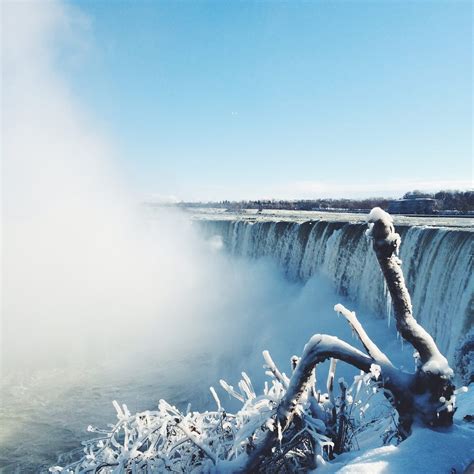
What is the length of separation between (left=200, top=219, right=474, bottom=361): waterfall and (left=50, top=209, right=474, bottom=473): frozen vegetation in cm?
149

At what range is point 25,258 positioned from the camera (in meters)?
29.2

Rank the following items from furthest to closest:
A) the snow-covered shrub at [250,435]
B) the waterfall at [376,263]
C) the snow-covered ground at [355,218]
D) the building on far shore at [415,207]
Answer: the building on far shore at [415,207] → the snow-covered ground at [355,218] → the waterfall at [376,263] → the snow-covered shrub at [250,435]

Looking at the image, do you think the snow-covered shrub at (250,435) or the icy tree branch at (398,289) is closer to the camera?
the icy tree branch at (398,289)

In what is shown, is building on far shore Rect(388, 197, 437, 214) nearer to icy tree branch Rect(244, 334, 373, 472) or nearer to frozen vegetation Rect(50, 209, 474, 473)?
frozen vegetation Rect(50, 209, 474, 473)

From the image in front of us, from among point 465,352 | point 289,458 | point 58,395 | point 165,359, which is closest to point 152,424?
point 289,458

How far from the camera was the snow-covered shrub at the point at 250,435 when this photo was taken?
2574 millimetres

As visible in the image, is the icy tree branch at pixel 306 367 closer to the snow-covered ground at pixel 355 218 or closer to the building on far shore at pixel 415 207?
the snow-covered ground at pixel 355 218

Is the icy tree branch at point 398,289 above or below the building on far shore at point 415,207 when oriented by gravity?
below

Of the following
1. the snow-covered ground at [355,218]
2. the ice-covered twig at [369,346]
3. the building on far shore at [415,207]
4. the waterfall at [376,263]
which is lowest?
the waterfall at [376,263]

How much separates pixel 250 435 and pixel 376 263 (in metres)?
11.9

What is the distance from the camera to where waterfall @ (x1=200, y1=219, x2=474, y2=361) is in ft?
32.6

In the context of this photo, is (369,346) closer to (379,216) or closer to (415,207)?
(379,216)

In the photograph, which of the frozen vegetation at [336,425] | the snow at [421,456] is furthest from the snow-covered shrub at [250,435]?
the snow at [421,456]

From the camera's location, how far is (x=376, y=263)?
541 inches
